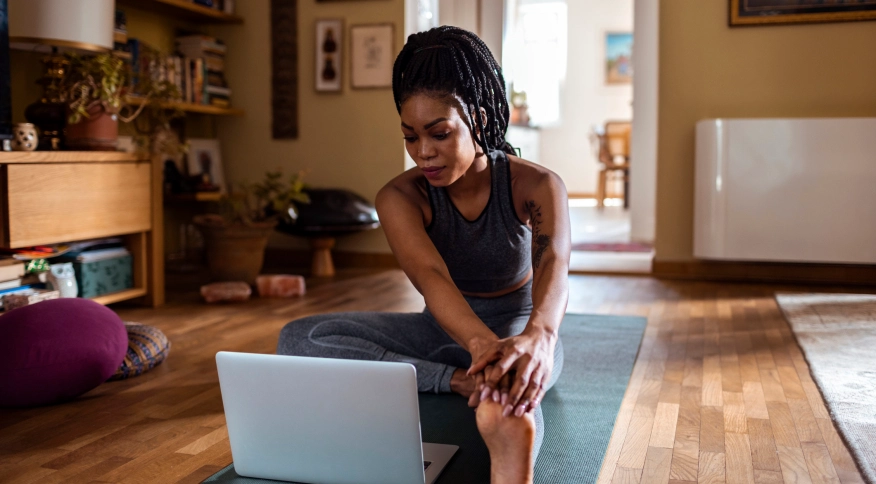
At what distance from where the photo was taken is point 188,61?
4297 millimetres

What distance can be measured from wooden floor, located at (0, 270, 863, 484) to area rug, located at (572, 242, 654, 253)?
6.75 feet

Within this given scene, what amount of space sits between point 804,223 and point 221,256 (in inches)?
105

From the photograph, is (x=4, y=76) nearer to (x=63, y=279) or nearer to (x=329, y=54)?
(x=63, y=279)

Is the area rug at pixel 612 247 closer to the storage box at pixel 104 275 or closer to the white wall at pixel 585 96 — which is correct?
the storage box at pixel 104 275

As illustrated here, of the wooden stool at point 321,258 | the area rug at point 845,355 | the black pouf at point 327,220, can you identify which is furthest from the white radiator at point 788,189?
the wooden stool at point 321,258

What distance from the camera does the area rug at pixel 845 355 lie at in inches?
68.0

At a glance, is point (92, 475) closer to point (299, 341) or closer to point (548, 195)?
point (299, 341)

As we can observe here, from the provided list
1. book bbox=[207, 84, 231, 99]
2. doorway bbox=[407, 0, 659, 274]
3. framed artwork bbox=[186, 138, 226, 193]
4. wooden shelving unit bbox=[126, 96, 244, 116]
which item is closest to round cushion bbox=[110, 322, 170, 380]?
wooden shelving unit bbox=[126, 96, 244, 116]

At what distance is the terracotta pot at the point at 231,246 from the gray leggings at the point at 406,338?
1720 millimetres

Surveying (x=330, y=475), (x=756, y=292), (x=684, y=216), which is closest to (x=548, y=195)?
(x=330, y=475)

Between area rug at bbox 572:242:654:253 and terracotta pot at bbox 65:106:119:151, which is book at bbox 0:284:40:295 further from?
area rug at bbox 572:242:654:253

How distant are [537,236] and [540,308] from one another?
0.83 feet

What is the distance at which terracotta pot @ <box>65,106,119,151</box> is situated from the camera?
3010mm

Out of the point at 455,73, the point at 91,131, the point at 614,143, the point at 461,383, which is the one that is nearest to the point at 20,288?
the point at 91,131
